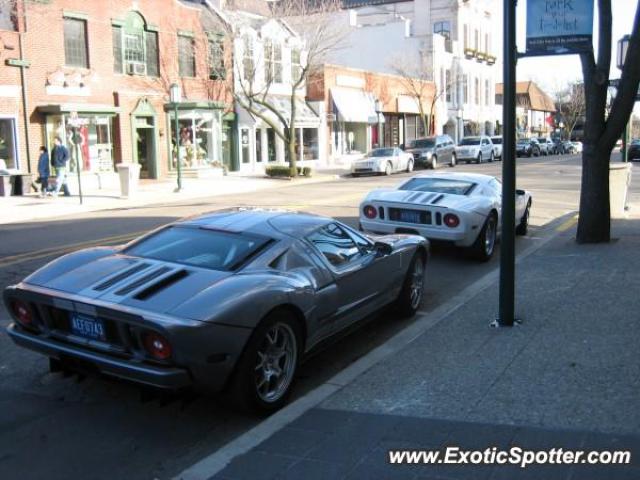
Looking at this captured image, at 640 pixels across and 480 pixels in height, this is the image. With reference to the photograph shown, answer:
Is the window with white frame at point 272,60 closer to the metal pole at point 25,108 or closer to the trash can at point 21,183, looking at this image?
the metal pole at point 25,108

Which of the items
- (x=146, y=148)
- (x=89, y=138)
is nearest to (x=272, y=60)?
Result: (x=146, y=148)

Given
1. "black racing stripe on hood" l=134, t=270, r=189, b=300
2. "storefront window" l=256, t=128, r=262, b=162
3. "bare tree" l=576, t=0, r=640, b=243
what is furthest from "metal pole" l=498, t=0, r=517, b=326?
"storefront window" l=256, t=128, r=262, b=162

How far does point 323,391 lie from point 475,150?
38.6m

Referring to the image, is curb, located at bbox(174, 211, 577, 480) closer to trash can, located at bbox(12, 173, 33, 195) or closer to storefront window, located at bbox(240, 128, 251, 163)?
trash can, located at bbox(12, 173, 33, 195)

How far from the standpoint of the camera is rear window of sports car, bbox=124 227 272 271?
4832 millimetres

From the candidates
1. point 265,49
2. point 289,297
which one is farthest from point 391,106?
point 289,297

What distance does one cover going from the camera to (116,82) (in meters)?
26.5

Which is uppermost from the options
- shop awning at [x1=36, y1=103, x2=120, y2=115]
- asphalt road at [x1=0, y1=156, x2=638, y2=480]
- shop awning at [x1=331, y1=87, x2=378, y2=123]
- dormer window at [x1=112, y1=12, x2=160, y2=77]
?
dormer window at [x1=112, y1=12, x2=160, y2=77]

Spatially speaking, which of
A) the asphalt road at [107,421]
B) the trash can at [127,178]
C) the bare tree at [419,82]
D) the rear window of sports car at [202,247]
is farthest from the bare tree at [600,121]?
the bare tree at [419,82]

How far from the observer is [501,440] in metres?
Result: 3.85

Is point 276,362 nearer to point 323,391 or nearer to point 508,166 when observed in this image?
point 323,391

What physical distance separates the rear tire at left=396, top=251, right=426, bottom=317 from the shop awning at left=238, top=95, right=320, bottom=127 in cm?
2547

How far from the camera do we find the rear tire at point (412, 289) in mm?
6773

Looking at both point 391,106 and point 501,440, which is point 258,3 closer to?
point 391,106
